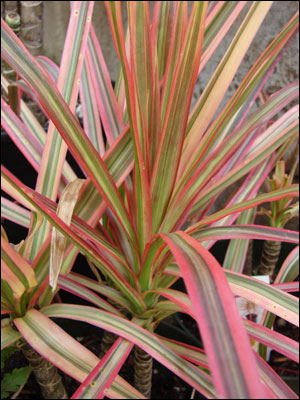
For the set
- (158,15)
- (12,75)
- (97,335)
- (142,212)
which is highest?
(158,15)

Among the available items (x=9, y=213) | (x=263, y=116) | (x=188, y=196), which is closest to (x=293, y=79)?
(x=263, y=116)

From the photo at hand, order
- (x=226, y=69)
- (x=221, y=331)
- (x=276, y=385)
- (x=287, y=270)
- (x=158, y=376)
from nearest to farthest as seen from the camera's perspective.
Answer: (x=221, y=331), (x=276, y=385), (x=226, y=69), (x=287, y=270), (x=158, y=376)

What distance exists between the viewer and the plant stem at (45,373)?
1.64 feet

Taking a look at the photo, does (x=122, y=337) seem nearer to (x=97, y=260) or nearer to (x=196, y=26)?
(x=97, y=260)

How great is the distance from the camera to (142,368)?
1.92 ft

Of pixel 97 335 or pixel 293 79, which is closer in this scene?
pixel 97 335

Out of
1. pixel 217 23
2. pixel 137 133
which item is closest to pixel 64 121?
pixel 137 133

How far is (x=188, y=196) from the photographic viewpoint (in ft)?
1.73

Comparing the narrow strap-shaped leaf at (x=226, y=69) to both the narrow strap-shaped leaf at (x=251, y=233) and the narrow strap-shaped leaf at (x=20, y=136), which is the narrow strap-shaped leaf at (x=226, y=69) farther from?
the narrow strap-shaped leaf at (x=20, y=136)

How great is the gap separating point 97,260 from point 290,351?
22 centimetres

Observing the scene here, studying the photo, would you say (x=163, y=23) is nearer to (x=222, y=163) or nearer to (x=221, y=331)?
(x=222, y=163)

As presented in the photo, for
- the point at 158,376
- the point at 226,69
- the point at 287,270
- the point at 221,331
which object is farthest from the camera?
the point at 158,376

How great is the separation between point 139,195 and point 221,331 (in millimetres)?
241

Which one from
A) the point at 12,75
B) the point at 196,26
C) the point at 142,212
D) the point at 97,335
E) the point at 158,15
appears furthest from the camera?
the point at 12,75
